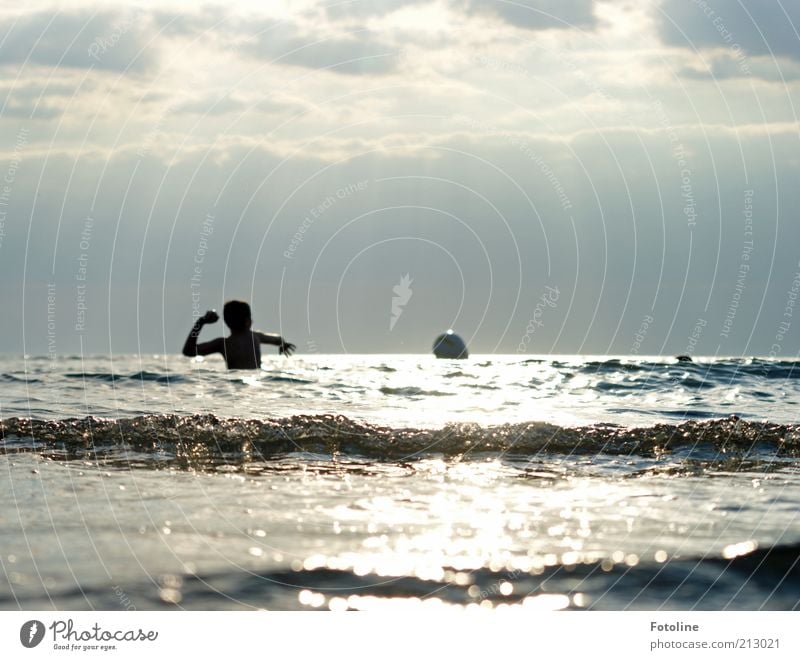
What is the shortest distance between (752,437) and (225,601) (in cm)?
868

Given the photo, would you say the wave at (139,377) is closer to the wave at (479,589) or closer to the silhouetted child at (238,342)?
the silhouetted child at (238,342)

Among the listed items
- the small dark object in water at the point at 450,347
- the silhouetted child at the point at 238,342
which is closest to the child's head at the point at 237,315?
the silhouetted child at the point at 238,342

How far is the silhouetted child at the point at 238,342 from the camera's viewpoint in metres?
15.1

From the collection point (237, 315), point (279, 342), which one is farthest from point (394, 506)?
point (237, 315)

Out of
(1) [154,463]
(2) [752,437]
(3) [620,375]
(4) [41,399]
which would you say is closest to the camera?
(1) [154,463]

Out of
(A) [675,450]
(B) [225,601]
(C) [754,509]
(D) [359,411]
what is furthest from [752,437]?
(B) [225,601]

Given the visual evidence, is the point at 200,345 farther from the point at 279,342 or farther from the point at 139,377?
the point at 139,377

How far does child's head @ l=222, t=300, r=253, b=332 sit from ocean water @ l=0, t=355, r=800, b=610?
186cm

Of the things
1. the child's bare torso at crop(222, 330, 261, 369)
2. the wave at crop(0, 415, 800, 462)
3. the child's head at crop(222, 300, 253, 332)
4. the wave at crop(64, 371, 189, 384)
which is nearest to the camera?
the wave at crop(0, 415, 800, 462)

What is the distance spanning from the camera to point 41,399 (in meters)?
16.8

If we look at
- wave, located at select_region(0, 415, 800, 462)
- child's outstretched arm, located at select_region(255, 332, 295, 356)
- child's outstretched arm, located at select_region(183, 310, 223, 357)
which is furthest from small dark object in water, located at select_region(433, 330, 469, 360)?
wave, located at select_region(0, 415, 800, 462)

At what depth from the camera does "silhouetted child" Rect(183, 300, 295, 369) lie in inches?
595

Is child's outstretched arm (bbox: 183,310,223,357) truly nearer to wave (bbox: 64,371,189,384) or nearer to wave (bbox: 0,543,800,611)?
wave (bbox: 64,371,189,384)

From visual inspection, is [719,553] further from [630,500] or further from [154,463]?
[154,463]
